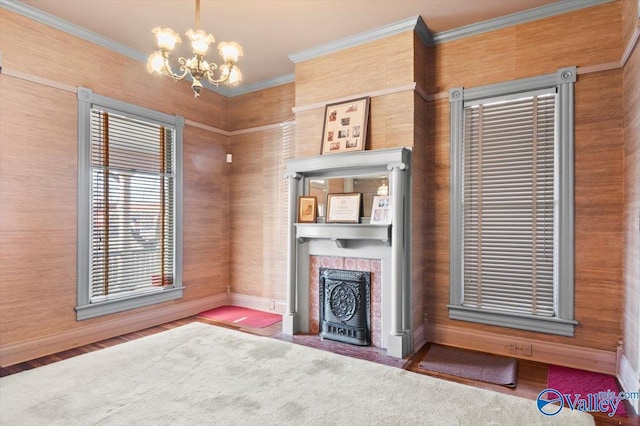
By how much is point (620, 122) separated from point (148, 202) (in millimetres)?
4903

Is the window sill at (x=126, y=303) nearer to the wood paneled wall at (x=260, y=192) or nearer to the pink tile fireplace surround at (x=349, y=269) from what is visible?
the wood paneled wall at (x=260, y=192)

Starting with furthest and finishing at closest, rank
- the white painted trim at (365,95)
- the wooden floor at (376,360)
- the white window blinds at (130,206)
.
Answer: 1. the white window blinds at (130,206)
2. the white painted trim at (365,95)
3. the wooden floor at (376,360)

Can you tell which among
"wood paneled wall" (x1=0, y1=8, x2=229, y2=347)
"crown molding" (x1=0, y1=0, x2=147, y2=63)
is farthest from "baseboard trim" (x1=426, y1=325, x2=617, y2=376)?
"crown molding" (x1=0, y1=0, x2=147, y2=63)

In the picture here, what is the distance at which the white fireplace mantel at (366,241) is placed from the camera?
3521 mm

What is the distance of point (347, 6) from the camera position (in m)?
3.42

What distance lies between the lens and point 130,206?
428cm

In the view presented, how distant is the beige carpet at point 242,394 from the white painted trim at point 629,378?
43 cm

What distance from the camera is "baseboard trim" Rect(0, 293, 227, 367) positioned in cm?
334

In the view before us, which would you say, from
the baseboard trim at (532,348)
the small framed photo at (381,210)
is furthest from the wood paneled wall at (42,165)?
the baseboard trim at (532,348)

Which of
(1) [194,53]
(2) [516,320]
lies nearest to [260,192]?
(1) [194,53]

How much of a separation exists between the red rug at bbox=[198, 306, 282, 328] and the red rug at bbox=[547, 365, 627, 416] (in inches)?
118

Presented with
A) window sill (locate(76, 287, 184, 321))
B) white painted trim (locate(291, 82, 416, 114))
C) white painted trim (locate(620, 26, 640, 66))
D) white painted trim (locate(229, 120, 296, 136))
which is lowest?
window sill (locate(76, 287, 184, 321))

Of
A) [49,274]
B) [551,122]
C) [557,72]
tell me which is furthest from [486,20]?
[49,274]

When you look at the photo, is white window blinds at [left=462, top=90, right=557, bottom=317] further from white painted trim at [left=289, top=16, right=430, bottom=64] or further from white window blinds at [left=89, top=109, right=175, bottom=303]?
white window blinds at [left=89, top=109, right=175, bottom=303]
